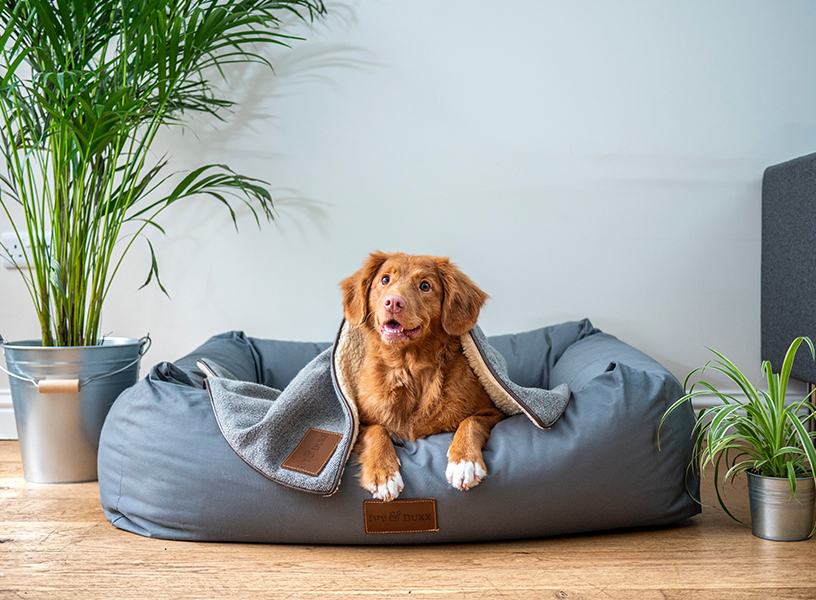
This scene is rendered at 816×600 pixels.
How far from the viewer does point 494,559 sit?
1405mm

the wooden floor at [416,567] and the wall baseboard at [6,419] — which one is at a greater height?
the wall baseboard at [6,419]

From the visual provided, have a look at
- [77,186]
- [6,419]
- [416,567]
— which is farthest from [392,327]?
[6,419]

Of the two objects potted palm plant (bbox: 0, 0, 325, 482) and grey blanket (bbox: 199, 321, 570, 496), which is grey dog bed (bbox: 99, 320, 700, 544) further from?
potted palm plant (bbox: 0, 0, 325, 482)

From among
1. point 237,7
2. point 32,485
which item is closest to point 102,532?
point 32,485

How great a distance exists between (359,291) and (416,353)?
0.23 metres

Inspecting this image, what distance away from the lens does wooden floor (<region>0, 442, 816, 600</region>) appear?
48.9 inches

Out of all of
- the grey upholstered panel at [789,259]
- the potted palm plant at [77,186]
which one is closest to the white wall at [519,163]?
the grey upholstered panel at [789,259]

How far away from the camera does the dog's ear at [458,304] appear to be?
5.29 feet

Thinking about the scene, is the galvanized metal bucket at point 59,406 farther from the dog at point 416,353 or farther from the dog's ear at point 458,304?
the dog's ear at point 458,304

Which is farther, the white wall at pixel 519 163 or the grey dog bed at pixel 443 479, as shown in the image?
the white wall at pixel 519 163

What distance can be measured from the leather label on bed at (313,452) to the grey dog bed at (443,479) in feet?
0.18

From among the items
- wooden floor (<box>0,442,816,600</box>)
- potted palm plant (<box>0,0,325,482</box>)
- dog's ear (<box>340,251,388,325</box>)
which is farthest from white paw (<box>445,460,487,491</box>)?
potted palm plant (<box>0,0,325,482</box>)

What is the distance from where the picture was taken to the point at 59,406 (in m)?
1.99

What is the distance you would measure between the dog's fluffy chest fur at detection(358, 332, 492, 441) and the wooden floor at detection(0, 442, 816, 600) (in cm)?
30
